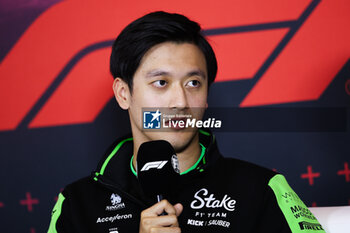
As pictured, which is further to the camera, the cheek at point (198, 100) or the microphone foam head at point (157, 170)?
the cheek at point (198, 100)

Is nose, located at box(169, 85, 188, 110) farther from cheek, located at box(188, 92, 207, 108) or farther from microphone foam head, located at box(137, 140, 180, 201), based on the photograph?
microphone foam head, located at box(137, 140, 180, 201)

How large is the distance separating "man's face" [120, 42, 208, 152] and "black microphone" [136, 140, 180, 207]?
265mm

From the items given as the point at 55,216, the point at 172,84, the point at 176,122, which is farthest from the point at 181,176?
the point at 55,216

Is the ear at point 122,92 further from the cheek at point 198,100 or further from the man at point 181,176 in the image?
the cheek at point 198,100

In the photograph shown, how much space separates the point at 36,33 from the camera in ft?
5.78

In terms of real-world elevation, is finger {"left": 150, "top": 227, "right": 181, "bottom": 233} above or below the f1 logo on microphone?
below

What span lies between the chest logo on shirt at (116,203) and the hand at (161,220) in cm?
44

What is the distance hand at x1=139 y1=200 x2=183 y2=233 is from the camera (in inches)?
33.6

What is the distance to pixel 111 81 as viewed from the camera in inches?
68.8

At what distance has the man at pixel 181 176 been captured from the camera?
48.8 inches

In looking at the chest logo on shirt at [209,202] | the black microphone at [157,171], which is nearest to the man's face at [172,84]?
the chest logo on shirt at [209,202]

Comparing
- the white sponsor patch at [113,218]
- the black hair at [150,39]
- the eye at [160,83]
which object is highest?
the black hair at [150,39]

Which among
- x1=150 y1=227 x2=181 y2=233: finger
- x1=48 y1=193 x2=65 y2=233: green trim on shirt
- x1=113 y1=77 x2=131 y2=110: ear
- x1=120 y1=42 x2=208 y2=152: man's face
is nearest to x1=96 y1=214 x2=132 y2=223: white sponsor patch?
x1=48 y1=193 x2=65 y2=233: green trim on shirt

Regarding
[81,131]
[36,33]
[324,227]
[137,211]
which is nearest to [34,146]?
[81,131]
